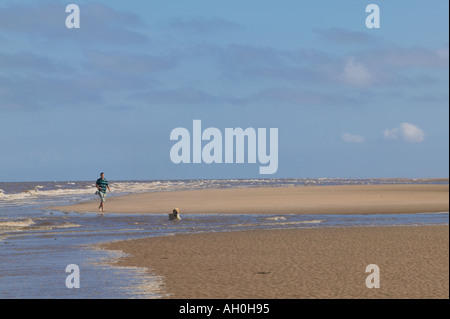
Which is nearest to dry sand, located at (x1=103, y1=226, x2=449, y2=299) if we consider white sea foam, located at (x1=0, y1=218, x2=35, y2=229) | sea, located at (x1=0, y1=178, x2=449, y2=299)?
sea, located at (x1=0, y1=178, x2=449, y2=299)

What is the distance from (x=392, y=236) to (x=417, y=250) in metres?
3.85

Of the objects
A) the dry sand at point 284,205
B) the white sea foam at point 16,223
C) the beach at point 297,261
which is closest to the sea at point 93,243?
the white sea foam at point 16,223

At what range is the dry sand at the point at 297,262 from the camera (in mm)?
12094

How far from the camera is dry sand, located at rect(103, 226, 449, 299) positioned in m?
12.1

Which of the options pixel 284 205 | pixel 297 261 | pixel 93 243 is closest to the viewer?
pixel 297 261

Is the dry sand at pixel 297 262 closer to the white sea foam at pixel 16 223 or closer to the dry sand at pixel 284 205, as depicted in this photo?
the white sea foam at pixel 16 223

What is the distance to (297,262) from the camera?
15688 millimetres

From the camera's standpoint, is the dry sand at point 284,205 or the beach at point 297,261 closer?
the beach at point 297,261

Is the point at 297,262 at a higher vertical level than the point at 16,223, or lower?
lower

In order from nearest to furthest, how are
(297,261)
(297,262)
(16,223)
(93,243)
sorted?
1. (297,262)
2. (297,261)
3. (93,243)
4. (16,223)

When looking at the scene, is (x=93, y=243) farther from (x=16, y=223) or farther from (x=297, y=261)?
(x=16, y=223)

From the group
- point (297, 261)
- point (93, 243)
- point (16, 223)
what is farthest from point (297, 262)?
point (16, 223)

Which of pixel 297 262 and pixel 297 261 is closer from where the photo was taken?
pixel 297 262
